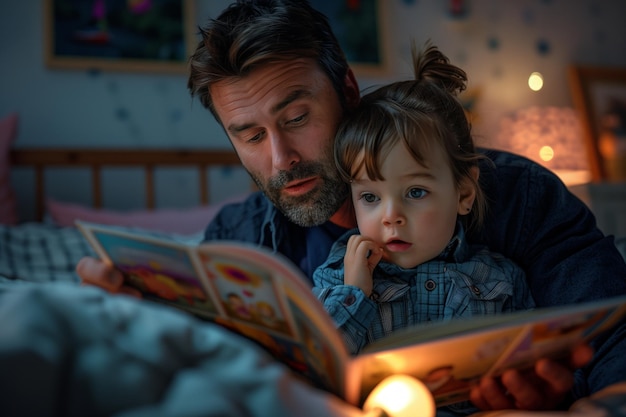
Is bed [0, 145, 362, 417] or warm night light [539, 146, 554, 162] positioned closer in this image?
bed [0, 145, 362, 417]

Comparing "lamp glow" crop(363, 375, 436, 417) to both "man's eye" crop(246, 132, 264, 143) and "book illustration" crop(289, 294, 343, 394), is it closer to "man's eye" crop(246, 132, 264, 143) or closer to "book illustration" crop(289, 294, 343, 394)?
"book illustration" crop(289, 294, 343, 394)

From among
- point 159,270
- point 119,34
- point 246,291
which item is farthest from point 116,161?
point 246,291

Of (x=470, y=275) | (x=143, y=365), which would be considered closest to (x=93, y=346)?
(x=143, y=365)

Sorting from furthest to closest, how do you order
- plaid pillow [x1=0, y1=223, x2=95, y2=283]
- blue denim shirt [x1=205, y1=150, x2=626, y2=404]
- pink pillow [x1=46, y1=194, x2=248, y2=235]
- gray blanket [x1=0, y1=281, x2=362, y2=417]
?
1. pink pillow [x1=46, y1=194, x2=248, y2=235]
2. plaid pillow [x1=0, y1=223, x2=95, y2=283]
3. blue denim shirt [x1=205, y1=150, x2=626, y2=404]
4. gray blanket [x1=0, y1=281, x2=362, y2=417]

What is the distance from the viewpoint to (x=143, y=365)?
45cm

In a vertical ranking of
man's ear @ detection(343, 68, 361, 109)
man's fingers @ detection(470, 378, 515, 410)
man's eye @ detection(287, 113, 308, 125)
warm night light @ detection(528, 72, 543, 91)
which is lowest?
man's fingers @ detection(470, 378, 515, 410)

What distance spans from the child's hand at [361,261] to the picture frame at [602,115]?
2.37 m

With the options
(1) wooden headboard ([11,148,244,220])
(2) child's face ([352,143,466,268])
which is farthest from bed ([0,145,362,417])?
(1) wooden headboard ([11,148,244,220])

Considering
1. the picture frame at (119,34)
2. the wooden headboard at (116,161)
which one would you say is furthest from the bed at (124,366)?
the picture frame at (119,34)

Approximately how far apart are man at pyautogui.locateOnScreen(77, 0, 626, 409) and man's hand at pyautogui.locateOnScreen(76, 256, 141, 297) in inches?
0.9

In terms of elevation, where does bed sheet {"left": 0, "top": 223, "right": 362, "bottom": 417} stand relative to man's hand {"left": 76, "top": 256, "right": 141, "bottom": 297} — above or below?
above

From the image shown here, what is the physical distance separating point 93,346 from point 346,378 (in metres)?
0.21

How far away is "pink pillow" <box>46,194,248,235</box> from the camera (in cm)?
184

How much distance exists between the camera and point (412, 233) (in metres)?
0.86
